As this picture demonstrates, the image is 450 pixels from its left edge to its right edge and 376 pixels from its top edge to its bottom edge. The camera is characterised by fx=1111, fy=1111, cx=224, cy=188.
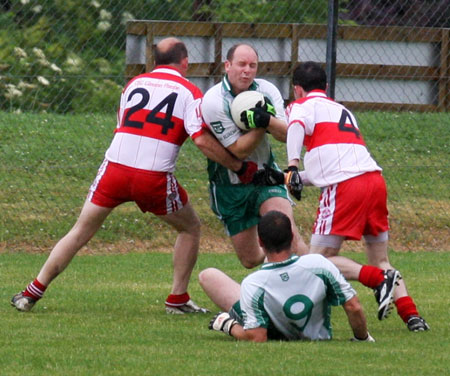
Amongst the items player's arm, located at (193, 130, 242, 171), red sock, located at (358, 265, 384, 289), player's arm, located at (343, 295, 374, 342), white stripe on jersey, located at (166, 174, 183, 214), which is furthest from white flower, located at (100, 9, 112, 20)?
player's arm, located at (343, 295, 374, 342)

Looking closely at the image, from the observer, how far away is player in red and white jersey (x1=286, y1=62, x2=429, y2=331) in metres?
7.20

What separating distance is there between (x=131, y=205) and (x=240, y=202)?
4670mm

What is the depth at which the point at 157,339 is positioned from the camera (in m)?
6.84

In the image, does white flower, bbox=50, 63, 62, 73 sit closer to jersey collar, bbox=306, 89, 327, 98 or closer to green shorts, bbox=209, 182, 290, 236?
green shorts, bbox=209, 182, 290, 236

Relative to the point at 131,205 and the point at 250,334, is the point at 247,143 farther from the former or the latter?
the point at 131,205

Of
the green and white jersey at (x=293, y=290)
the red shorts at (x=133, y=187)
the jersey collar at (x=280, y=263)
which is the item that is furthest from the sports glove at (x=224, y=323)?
the red shorts at (x=133, y=187)

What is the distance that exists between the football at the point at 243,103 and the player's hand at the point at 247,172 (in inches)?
15.2

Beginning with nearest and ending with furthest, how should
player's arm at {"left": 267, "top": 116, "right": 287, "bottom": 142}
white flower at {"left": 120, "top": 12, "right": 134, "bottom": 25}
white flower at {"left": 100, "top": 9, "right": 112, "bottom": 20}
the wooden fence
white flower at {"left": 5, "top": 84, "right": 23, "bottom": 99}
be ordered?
player's arm at {"left": 267, "top": 116, "right": 287, "bottom": 142}
the wooden fence
white flower at {"left": 5, "top": 84, "right": 23, "bottom": 99}
white flower at {"left": 100, "top": 9, "right": 112, "bottom": 20}
white flower at {"left": 120, "top": 12, "right": 134, "bottom": 25}

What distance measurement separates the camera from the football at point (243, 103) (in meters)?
7.71

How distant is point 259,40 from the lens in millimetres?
12352

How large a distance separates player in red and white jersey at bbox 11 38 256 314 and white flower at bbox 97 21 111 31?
5450mm

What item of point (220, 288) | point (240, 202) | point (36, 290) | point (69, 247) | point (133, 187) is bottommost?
point (36, 290)

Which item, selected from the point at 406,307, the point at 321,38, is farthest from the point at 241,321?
the point at 321,38

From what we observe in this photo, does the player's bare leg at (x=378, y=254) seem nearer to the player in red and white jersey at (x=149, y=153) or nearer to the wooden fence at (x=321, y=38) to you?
the player in red and white jersey at (x=149, y=153)
